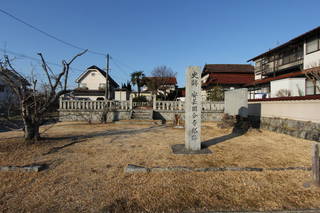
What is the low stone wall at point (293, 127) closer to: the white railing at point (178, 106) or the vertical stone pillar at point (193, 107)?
the white railing at point (178, 106)

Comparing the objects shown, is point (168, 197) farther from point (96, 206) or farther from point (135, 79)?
point (135, 79)

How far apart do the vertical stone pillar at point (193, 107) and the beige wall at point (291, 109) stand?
5.42 metres

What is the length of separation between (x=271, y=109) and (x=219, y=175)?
7.61m

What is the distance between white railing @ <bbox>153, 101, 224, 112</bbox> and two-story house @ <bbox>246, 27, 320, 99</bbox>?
602 centimetres

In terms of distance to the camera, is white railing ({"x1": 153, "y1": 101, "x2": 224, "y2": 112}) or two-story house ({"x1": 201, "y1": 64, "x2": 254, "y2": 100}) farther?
two-story house ({"x1": 201, "y1": 64, "x2": 254, "y2": 100})

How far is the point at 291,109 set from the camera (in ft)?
23.0

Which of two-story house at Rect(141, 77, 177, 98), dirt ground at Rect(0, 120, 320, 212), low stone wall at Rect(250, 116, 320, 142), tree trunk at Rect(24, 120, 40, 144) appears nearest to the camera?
dirt ground at Rect(0, 120, 320, 212)

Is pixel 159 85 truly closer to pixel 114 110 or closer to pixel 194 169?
pixel 114 110

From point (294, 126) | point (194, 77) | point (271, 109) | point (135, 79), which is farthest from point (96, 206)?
point (135, 79)

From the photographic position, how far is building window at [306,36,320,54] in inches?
468

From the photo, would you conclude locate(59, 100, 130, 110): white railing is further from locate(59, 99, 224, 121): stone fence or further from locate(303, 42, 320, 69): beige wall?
locate(303, 42, 320, 69): beige wall

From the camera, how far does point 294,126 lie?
21.9 feet

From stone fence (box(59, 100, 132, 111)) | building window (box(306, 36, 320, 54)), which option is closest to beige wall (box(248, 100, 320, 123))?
building window (box(306, 36, 320, 54))

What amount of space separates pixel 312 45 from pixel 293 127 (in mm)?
10981
